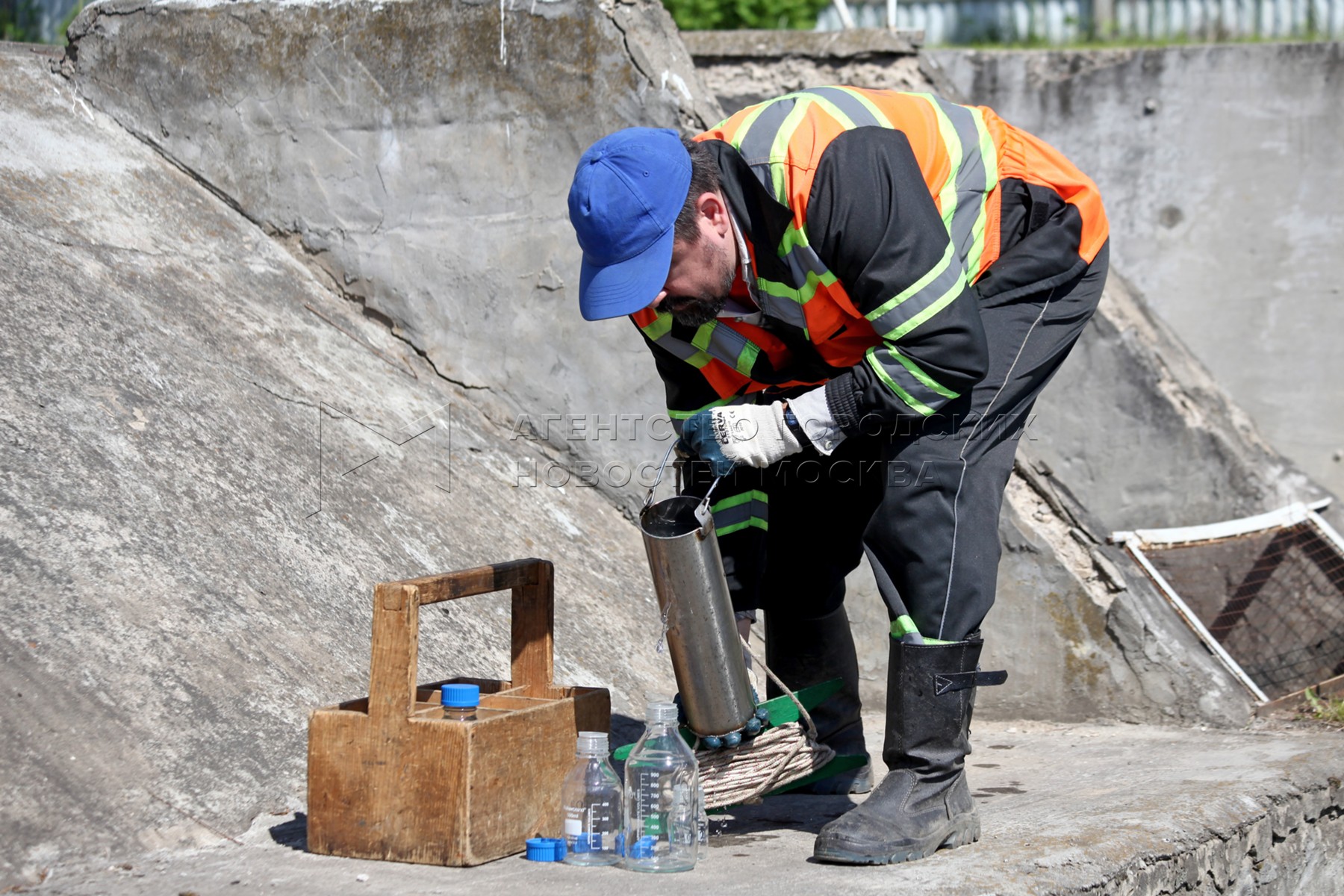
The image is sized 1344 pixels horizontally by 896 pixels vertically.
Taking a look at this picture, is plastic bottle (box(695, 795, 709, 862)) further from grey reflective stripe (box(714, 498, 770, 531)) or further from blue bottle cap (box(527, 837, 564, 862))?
A: grey reflective stripe (box(714, 498, 770, 531))

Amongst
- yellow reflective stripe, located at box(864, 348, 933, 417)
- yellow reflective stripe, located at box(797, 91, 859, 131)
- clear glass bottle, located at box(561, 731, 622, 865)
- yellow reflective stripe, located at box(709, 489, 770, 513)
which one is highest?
yellow reflective stripe, located at box(797, 91, 859, 131)

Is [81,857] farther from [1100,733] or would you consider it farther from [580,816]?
[1100,733]

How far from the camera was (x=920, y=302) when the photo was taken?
7.41ft

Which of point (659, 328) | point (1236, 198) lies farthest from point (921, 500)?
point (1236, 198)

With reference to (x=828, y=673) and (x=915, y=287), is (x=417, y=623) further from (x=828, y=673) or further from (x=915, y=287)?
(x=915, y=287)

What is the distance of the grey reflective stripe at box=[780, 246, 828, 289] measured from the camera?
2330 millimetres

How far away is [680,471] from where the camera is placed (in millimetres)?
2797

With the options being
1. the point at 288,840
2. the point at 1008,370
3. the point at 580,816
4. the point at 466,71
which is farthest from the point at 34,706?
the point at 466,71

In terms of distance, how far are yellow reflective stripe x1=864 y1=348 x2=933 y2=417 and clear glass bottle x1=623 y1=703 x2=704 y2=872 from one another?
0.69 meters

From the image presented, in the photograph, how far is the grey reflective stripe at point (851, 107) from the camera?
2375mm

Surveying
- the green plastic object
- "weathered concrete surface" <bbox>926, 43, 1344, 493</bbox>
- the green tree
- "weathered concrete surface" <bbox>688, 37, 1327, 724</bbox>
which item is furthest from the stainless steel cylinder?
the green tree

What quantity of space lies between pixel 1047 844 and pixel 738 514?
857mm

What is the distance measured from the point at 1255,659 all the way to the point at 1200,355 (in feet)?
10.4

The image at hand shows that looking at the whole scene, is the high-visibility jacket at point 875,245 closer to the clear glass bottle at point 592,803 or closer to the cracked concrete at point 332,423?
the clear glass bottle at point 592,803
